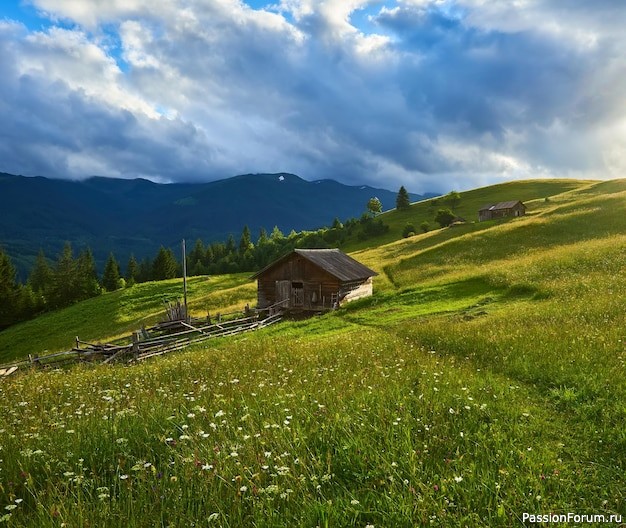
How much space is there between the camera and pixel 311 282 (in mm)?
42500

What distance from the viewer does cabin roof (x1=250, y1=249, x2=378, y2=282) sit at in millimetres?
41253

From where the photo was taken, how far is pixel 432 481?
4.94 metres

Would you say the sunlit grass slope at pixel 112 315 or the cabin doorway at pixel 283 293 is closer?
the cabin doorway at pixel 283 293

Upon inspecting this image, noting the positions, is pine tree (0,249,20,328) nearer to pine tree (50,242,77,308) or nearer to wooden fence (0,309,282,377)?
pine tree (50,242,77,308)

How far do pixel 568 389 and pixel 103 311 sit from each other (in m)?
69.9

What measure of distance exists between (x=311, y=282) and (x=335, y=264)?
3256 millimetres

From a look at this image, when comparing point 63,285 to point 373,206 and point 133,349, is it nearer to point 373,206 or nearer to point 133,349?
point 133,349

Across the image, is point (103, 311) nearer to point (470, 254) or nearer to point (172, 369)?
point (470, 254)

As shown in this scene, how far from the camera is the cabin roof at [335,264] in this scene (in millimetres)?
41253

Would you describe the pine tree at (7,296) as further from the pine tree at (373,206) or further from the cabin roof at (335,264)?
the pine tree at (373,206)

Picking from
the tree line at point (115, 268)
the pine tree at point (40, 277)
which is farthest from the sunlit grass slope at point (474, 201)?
the pine tree at point (40, 277)

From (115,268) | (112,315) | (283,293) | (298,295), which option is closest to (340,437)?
(298,295)

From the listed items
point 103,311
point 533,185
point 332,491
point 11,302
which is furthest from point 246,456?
point 533,185

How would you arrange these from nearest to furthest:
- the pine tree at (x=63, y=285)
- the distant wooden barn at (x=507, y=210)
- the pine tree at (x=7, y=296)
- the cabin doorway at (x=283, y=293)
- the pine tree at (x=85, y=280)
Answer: the cabin doorway at (x=283, y=293), the pine tree at (x=7, y=296), the pine tree at (x=63, y=285), the pine tree at (x=85, y=280), the distant wooden barn at (x=507, y=210)
